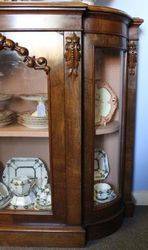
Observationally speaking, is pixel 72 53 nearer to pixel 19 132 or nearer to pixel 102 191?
pixel 19 132

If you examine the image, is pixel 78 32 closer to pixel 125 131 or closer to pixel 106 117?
pixel 106 117

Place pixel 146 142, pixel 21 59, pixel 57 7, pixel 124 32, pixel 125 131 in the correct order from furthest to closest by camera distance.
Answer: pixel 146 142
pixel 125 131
pixel 124 32
pixel 21 59
pixel 57 7

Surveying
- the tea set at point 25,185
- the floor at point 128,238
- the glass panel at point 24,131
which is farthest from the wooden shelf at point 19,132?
the floor at point 128,238

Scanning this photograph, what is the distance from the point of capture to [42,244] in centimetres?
133

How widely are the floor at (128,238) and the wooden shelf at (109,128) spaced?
51cm

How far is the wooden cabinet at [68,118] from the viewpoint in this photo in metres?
1.12

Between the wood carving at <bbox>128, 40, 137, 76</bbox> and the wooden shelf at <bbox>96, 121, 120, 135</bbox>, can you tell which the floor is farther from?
the wood carving at <bbox>128, 40, 137, 76</bbox>

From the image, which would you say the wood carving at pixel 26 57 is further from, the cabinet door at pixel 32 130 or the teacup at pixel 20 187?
the teacup at pixel 20 187

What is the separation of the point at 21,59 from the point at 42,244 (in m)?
0.83

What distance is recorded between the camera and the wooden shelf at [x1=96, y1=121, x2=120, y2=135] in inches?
51.6

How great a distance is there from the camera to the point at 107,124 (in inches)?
53.7

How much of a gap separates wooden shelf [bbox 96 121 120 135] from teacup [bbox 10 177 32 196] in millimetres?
418

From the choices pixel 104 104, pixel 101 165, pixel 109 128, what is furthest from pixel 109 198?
pixel 104 104

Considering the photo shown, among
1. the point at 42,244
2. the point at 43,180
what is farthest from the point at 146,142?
the point at 42,244
